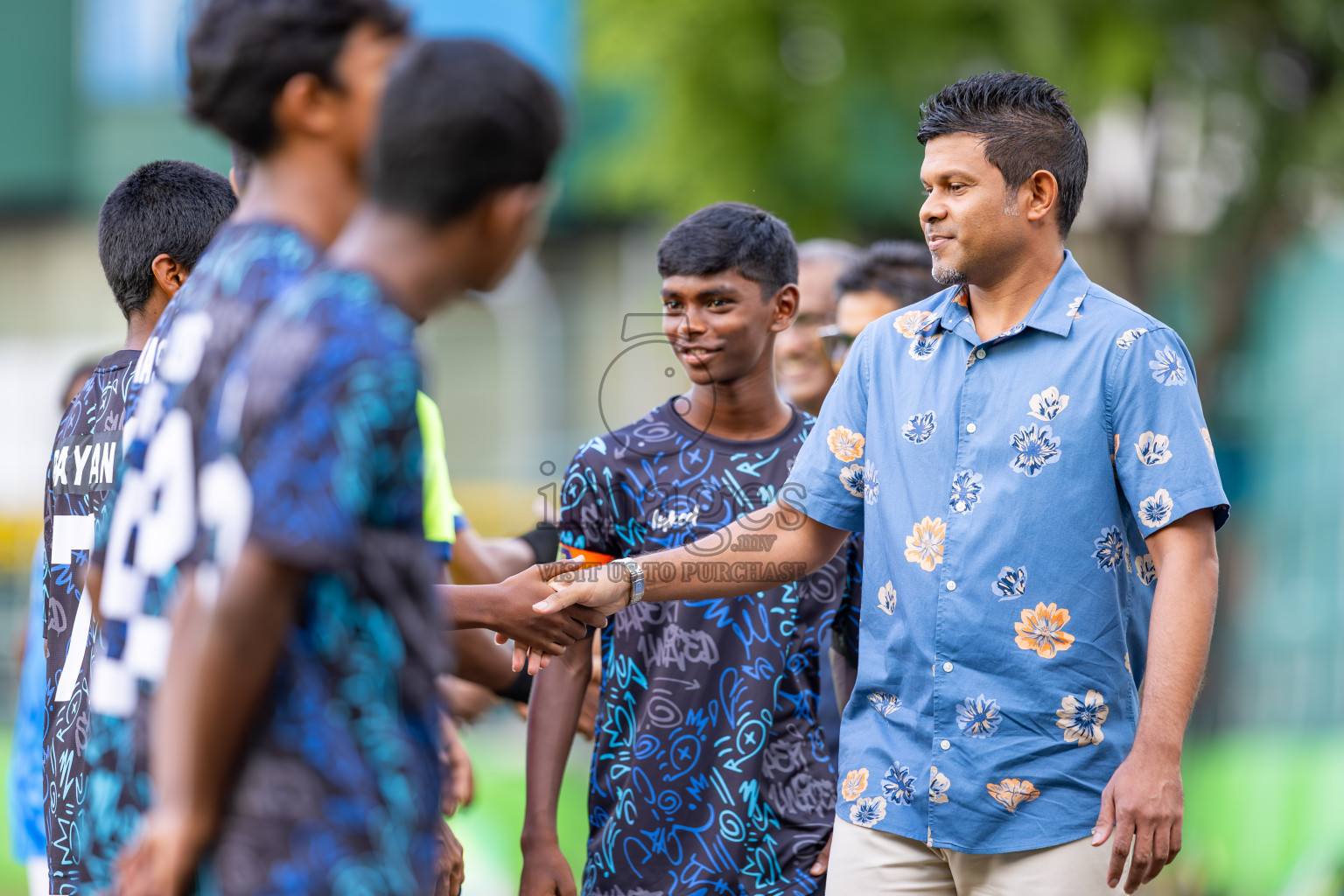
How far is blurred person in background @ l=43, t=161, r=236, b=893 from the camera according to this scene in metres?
2.81

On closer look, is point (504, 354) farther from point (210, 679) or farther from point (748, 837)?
point (210, 679)

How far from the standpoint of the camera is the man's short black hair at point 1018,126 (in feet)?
10.2

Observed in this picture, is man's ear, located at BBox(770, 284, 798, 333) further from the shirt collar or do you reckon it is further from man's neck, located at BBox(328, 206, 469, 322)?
man's neck, located at BBox(328, 206, 469, 322)

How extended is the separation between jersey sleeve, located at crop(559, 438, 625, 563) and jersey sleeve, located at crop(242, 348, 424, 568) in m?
1.80

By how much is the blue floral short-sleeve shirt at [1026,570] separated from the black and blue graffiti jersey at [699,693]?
1.19ft

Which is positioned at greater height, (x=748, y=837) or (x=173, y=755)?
(x=173, y=755)

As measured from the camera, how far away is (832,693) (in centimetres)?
407

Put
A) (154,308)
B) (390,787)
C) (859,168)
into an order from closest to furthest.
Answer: (390,787)
(154,308)
(859,168)

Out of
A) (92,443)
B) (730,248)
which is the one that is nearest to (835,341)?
(730,248)

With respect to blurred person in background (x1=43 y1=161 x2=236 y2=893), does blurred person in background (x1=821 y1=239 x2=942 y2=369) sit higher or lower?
higher

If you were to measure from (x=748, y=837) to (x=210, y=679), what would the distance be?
6.37ft

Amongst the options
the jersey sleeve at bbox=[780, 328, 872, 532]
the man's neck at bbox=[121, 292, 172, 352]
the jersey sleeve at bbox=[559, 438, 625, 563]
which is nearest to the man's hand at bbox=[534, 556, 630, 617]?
the jersey sleeve at bbox=[559, 438, 625, 563]

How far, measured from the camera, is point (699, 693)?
11.2 ft

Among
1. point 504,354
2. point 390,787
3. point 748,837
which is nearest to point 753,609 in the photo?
point 748,837
